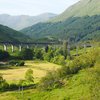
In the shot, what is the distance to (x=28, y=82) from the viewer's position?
363 feet

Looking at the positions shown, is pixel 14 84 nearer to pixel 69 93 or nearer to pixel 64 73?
pixel 64 73

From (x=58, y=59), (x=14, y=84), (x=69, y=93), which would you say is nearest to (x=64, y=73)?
(x=14, y=84)

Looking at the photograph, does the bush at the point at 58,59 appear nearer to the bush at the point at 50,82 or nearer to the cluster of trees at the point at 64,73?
the cluster of trees at the point at 64,73

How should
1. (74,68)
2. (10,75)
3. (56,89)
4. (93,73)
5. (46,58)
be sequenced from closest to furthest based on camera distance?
(93,73), (56,89), (74,68), (10,75), (46,58)

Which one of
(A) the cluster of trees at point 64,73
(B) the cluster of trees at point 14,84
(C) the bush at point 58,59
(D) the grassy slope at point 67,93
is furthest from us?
(C) the bush at point 58,59

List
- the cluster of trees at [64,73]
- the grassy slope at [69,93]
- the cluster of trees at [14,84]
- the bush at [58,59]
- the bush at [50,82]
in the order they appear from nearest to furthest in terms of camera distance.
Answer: the grassy slope at [69,93], the bush at [50,82], the cluster of trees at [64,73], the cluster of trees at [14,84], the bush at [58,59]

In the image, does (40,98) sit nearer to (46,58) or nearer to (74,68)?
(74,68)

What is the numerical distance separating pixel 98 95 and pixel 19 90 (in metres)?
38.8

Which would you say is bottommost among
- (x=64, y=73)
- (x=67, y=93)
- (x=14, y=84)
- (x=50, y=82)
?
(x=67, y=93)

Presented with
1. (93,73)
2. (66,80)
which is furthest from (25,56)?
(93,73)

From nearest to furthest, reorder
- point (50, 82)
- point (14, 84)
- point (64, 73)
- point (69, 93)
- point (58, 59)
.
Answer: point (69, 93) → point (50, 82) → point (14, 84) → point (64, 73) → point (58, 59)

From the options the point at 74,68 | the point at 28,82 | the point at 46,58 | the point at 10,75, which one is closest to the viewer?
the point at 28,82

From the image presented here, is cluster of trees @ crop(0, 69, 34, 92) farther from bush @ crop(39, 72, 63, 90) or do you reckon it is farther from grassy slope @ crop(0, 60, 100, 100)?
bush @ crop(39, 72, 63, 90)

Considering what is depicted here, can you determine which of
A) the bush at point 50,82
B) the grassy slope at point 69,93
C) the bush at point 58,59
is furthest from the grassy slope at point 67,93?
the bush at point 58,59
